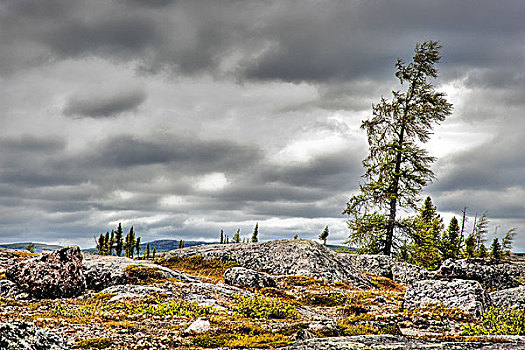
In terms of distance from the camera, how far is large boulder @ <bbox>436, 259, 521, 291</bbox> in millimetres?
24750

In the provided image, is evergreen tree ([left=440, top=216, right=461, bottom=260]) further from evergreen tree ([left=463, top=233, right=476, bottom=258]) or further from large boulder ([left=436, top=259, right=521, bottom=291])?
large boulder ([left=436, top=259, right=521, bottom=291])

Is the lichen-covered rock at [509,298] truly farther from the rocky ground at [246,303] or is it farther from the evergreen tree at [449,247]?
the evergreen tree at [449,247]

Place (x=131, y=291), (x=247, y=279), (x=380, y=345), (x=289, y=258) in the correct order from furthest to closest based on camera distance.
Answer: (x=289, y=258) < (x=247, y=279) < (x=131, y=291) < (x=380, y=345)

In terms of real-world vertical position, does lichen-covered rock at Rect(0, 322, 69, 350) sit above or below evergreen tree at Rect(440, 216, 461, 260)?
above

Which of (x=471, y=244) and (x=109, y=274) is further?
(x=471, y=244)

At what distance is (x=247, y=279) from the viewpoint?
2516 centimetres

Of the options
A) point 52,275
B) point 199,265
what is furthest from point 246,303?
point 199,265

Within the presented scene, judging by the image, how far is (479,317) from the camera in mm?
18266

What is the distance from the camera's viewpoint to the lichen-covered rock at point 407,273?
3478cm

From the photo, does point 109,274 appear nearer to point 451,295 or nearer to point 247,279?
point 247,279

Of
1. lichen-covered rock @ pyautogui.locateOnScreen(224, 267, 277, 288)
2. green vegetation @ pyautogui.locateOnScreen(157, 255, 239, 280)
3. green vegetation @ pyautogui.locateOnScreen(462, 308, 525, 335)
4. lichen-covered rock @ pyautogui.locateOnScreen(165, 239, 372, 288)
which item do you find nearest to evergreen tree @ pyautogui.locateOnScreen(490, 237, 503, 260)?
lichen-covered rock @ pyautogui.locateOnScreen(165, 239, 372, 288)

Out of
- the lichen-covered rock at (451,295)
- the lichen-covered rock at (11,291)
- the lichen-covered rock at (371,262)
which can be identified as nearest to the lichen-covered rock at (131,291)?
the lichen-covered rock at (11,291)

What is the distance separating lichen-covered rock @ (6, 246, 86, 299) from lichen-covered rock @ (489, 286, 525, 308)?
2240 centimetres

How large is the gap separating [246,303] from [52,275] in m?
10.9
